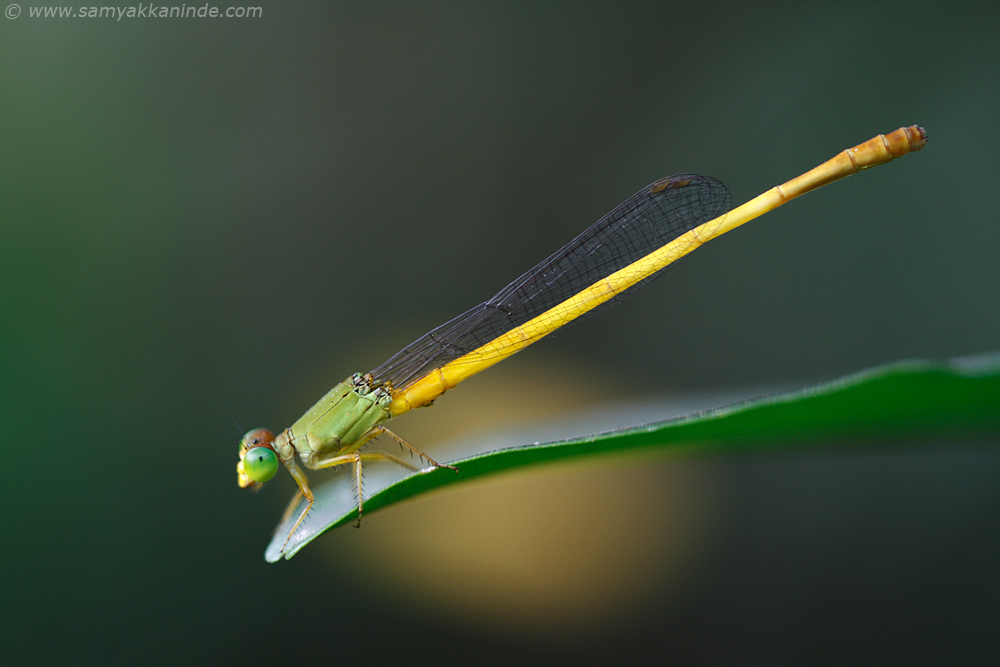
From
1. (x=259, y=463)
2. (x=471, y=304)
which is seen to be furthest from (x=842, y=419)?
(x=471, y=304)

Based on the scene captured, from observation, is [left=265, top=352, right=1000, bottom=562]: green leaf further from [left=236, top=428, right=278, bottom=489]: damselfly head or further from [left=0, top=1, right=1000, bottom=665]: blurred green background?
[left=0, top=1, right=1000, bottom=665]: blurred green background

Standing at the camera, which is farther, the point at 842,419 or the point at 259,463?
the point at 259,463

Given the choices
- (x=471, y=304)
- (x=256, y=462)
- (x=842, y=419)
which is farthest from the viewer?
(x=471, y=304)

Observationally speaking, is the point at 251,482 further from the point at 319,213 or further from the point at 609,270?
the point at 319,213

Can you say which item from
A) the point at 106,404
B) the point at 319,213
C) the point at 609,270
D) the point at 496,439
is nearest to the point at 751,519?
the point at 609,270

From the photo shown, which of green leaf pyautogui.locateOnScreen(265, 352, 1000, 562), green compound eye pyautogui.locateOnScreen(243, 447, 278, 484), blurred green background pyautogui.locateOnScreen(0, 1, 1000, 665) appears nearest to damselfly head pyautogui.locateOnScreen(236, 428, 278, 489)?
green compound eye pyautogui.locateOnScreen(243, 447, 278, 484)

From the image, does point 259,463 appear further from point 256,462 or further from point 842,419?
point 842,419

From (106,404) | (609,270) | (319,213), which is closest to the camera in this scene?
(609,270)
